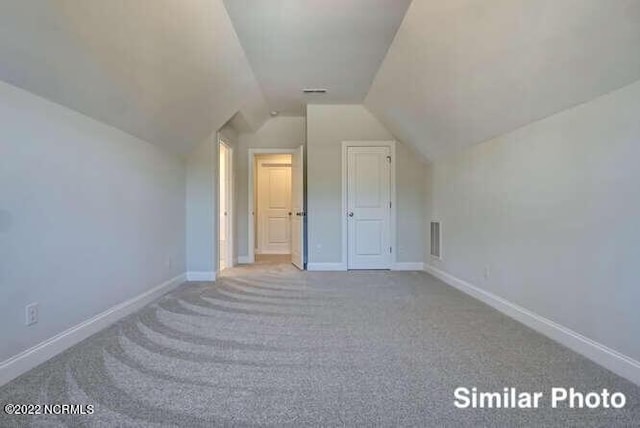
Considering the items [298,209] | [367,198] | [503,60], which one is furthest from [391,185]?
[503,60]

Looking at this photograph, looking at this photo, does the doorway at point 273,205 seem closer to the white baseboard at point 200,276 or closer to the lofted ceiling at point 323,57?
the white baseboard at point 200,276

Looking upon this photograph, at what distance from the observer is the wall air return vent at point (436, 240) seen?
18.0 ft

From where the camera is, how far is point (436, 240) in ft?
18.5

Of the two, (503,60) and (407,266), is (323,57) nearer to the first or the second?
(503,60)

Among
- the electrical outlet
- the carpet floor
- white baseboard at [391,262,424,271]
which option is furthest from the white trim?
the electrical outlet

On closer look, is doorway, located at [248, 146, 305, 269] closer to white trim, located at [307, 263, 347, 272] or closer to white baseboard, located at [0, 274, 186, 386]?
white trim, located at [307, 263, 347, 272]

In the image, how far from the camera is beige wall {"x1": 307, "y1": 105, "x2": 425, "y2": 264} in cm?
621

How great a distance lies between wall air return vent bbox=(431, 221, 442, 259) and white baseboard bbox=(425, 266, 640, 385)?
3.98 ft

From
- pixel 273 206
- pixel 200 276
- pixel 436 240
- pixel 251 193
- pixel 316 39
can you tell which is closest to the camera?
pixel 316 39

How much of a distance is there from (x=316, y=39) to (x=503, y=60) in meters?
1.78

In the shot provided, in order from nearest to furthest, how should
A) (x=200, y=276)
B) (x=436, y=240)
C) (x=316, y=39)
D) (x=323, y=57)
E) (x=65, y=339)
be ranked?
(x=65, y=339), (x=316, y=39), (x=323, y=57), (x=200, y=276), (x=436, y=240)

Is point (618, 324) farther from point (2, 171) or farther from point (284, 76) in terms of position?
point (284, 76)

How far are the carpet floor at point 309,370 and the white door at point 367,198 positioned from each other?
236 cm

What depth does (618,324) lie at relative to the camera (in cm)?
233
